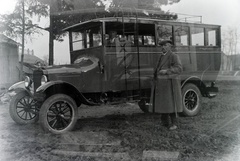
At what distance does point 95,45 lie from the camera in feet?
19.2

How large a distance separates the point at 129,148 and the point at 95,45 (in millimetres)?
2827

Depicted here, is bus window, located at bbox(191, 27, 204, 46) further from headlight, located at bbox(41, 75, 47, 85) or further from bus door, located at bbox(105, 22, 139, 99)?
headlight, located at bbox(41, 75, 47, 85)

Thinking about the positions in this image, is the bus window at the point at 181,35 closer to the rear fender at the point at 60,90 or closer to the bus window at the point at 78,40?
the bus window at the point at 78,40

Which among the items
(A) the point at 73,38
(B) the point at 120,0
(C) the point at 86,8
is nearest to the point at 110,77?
(A) the point at 73,38

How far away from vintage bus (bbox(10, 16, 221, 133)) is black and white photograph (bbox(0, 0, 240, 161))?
22mm

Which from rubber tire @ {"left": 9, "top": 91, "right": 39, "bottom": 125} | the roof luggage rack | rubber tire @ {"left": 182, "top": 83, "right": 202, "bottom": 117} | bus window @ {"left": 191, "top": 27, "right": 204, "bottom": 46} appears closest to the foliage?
the roof luggage rack

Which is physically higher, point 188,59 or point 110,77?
point 188,59

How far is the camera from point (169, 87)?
487cm

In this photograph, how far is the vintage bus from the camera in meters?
4.98

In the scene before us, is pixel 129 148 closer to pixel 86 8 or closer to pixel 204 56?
pixel 204 56

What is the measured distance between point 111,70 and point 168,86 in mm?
1406

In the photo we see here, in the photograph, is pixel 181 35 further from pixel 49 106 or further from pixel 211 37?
pixel 49 106

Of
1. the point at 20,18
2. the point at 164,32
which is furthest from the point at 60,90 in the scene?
the point at 20,18

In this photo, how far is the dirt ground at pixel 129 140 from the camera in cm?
355
